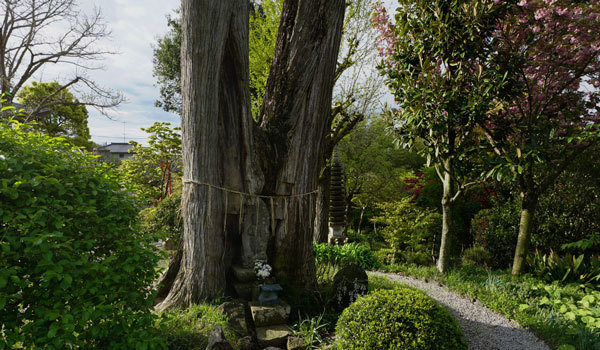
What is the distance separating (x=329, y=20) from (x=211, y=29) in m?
1.49

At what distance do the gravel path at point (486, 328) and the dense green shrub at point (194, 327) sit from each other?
2.67 metres

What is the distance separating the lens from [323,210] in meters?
8.38

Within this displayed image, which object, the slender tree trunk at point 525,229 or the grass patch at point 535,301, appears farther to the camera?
the slender tree trunk at point 525,229

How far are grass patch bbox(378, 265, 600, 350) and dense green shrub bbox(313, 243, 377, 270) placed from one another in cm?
71

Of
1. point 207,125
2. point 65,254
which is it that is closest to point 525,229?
point 207,125

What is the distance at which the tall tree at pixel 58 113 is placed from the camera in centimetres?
1555

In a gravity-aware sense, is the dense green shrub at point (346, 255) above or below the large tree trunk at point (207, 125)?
below

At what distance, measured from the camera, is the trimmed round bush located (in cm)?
254

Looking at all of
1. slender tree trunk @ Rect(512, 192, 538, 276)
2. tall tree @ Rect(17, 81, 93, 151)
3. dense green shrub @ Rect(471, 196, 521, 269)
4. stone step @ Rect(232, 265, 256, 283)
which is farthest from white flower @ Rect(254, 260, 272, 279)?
tall tree @ Rect(17, 81, 93, 151)

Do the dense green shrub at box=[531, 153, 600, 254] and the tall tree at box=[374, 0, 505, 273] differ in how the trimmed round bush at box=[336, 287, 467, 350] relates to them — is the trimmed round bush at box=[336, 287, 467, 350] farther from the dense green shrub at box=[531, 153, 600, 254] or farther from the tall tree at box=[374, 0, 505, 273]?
the dense green shrub at box=[531, 153, 600, 254]

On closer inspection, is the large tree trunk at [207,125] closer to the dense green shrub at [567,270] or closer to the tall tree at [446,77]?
the tall tree at [446,77]

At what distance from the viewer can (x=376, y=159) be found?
11.1 m

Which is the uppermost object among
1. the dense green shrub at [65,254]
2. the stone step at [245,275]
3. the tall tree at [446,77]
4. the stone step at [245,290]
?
the tall tree at [446,77]

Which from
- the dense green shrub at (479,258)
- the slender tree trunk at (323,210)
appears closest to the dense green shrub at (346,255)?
the slender tree trunk at (323,210)
